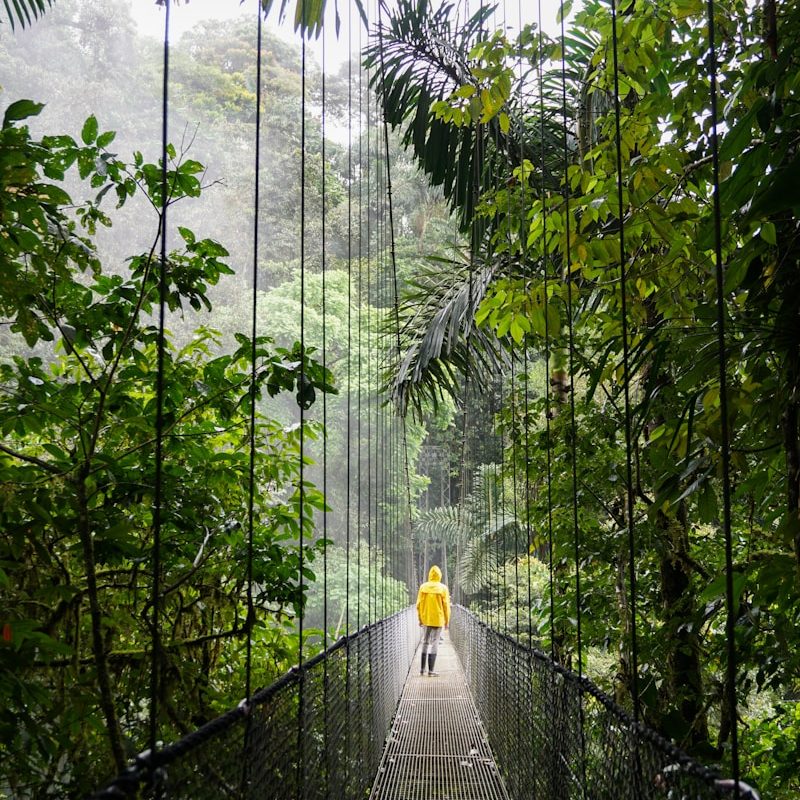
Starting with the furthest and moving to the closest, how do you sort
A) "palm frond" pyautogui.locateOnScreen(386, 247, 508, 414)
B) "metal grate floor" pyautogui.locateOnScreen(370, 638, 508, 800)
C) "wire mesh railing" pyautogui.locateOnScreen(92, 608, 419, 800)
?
"palm frond" pyautogui.locateOnScreen(386, 247, 508, 414) → "metal grate floor" pyautogui.locateOnScreen(370, 638, 508, 800) → "wire mesh railing" pyautogui.locateOnScreen(92, 608, 419, 800)

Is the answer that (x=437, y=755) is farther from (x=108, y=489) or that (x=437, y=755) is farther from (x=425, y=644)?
(x=425, y=644)

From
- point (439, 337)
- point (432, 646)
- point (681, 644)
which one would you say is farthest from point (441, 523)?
point (681, 644)

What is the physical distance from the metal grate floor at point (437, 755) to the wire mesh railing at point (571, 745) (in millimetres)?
83

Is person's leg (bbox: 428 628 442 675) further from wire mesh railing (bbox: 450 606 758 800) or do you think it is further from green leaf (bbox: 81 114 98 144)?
green leaf (bbox: 81 114 98 144)

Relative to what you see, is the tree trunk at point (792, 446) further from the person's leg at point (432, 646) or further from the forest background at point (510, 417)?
the person's leg at point (432, 646)

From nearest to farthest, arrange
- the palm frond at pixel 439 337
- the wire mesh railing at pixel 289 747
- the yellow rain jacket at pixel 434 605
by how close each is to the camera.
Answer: the wire mesh railing at pixel 289 747, the palm frond at pixel 439 337, the yellow rain jacket at pixel 434 605

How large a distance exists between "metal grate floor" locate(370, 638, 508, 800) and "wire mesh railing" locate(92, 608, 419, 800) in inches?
4.5

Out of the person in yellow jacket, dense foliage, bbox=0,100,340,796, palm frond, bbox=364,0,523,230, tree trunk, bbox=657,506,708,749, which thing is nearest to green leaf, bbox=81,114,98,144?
dense foliage, bbox=0,100,340,796

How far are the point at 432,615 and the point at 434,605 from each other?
4.3 inches

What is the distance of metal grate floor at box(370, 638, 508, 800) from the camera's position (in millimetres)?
2711

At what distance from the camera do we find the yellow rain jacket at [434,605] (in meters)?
6.08

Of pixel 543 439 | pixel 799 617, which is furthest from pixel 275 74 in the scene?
pixel 799 617

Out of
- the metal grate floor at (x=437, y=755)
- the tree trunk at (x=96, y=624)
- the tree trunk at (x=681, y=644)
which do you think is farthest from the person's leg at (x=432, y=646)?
the tree trunk at (x=96, y=624)

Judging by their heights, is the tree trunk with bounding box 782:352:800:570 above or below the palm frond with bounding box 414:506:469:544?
below
